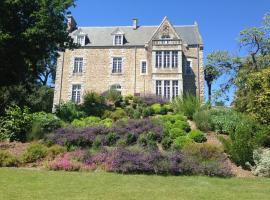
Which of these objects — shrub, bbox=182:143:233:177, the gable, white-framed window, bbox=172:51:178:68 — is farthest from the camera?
the gable

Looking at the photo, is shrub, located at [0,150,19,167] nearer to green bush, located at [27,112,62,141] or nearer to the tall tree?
green bush, located at [27,112,62,141]

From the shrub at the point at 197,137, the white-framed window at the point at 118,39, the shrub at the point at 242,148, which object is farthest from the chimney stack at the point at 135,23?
the shrub at the point at 242,148

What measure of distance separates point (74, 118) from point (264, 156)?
451 inches

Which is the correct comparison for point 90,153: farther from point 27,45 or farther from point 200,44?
point 200,44

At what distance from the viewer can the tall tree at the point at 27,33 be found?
2094 centimetres

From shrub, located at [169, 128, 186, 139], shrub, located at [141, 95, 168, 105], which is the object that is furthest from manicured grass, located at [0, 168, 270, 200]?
shrub, located at [141, 95, 168, 105]

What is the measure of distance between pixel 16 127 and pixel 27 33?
245 inches

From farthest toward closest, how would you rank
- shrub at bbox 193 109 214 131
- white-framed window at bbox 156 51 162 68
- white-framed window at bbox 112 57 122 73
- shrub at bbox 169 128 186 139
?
white-framed window at bbox 112 57 122 73, white-framed window at bbox 156 51 162 68, shrub at bbox 193 109 214 131, shrub at bbox 169 128 186 139

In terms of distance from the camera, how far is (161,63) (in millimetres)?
36219

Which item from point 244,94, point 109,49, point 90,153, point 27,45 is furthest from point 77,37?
point 90,153

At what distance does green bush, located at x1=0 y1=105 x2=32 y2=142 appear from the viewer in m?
16.7

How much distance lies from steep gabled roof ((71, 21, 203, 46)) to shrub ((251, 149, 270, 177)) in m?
25.7

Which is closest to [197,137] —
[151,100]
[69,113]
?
[69,113]

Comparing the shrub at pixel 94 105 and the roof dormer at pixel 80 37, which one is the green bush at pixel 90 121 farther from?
the roof dormer at pixel 80 37
